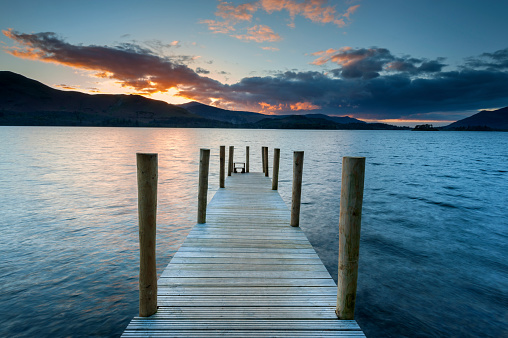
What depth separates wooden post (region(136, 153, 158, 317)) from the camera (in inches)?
128

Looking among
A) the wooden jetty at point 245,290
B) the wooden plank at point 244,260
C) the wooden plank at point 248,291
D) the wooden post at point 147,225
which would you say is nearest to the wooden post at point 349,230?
the wooden jetty at point 245,290

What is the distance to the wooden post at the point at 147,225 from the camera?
3.24 m

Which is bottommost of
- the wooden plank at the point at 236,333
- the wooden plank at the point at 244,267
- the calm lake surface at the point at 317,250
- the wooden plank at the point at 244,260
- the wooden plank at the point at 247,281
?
the calm lake surface at the point at 317,250

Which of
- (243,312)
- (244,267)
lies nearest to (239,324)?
(243,312)

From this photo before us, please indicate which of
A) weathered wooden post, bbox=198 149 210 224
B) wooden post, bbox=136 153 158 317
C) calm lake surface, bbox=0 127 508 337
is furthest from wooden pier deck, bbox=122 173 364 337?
calm lake surface, bbox=0 127 508 337

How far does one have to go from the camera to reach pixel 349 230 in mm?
3480

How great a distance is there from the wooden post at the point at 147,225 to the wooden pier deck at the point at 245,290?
0.21 m

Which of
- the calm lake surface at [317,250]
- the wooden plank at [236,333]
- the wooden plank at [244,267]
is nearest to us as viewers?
the wooden plank at [236,333]

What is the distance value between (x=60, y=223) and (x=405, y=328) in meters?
12.2

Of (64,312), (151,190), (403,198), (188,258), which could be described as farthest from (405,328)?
(403,198)

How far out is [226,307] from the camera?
3.54 meters

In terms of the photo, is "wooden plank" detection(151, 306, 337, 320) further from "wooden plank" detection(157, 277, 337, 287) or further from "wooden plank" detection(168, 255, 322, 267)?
"wooden plank" detection(168, 255, 322, 267)

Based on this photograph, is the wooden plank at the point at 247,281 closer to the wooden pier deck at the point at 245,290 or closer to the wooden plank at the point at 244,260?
the wooden pier deck at the point at 245,290

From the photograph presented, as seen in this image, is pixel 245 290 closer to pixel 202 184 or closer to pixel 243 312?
pixel 243 312
